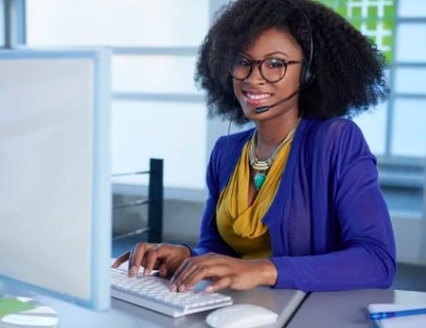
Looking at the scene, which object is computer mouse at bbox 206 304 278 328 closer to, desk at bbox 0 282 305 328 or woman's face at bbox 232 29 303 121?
desk at bbox 0 282 305 328

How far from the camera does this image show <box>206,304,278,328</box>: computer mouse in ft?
2.82

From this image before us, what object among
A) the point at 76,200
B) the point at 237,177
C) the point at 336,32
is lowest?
the point at 237,177

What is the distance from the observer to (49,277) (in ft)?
2.10

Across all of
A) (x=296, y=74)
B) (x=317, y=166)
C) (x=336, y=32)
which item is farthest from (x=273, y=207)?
(x=336, y=32)

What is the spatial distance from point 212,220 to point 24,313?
2.32ft

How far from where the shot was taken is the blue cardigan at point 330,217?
1116 millimetres

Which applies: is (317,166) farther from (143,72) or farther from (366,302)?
(143,72)

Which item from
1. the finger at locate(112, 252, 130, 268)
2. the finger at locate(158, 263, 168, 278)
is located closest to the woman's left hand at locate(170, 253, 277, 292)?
the finger at locate(158, 263, 168, 278)

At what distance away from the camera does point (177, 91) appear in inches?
178

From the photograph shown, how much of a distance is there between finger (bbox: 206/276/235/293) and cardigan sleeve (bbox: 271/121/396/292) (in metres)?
0.11

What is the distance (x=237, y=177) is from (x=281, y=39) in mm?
342

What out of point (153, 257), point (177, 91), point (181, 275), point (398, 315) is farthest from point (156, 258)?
point (177, 91)

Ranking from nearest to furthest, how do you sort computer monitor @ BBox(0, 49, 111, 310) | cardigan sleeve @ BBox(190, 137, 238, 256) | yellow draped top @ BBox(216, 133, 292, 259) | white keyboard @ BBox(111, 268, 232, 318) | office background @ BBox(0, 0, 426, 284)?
1. computer monitor @ BBox(0, 49, 111, 310)
2. white keyboard @ BBox(111, 268, 232, 318)
3. yellow draped top @ BBox(216, 133, 292, 259)
4. cardigan sleeve @ BBox(190, 137, 238, 256)
5. office background @ BBox(0, 0, 426, 284)

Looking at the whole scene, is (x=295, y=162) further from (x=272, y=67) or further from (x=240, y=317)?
(x=240, y=317)
